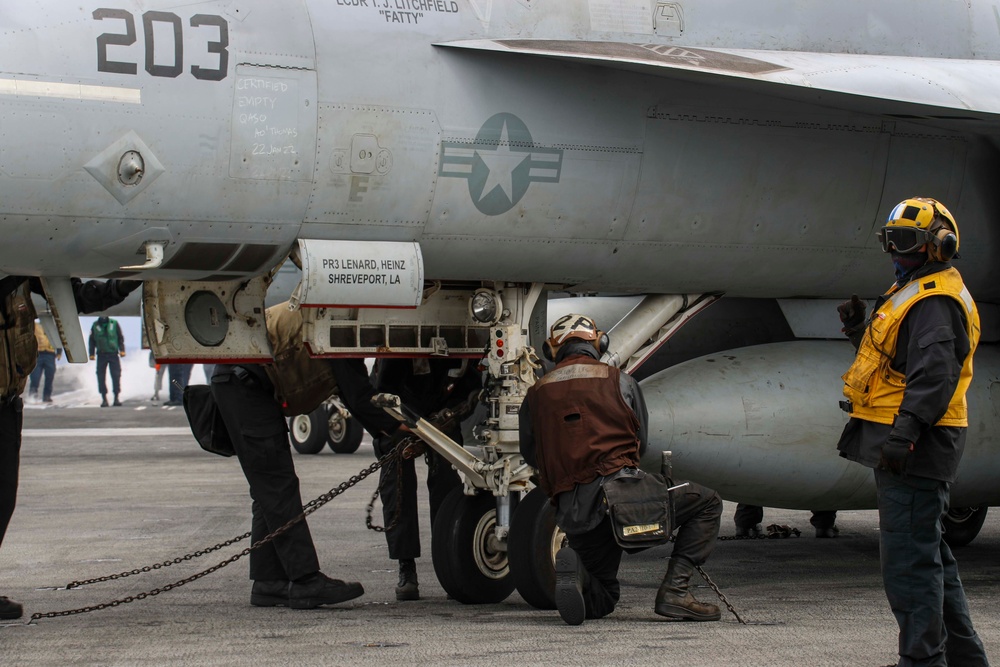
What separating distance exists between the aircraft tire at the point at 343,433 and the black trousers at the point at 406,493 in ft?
28.3

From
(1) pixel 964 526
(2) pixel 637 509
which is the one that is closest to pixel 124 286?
(2) pixel 637 509

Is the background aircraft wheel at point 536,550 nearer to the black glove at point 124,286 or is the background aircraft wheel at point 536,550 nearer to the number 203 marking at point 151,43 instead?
the black glove at point 124,286

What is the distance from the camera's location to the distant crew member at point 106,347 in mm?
25875

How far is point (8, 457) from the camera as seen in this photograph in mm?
7062

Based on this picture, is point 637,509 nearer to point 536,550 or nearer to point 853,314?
point 536,550

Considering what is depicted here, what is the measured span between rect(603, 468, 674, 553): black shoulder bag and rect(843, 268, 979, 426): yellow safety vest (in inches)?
50.0

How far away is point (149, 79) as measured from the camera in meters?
6.39

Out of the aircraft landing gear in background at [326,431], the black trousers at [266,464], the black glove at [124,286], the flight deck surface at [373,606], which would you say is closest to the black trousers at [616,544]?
the flight deck surface at [373,606]

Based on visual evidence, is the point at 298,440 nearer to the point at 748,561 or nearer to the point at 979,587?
the point at 748,561

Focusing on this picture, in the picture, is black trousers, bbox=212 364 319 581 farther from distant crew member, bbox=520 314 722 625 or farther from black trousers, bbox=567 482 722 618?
black trousers, bbox=567 482 722 618

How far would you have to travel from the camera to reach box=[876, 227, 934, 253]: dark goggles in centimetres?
543

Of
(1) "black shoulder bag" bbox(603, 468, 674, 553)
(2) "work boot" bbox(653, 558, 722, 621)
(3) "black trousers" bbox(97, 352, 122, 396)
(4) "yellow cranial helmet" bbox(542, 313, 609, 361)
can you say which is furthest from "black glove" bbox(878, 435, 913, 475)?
(3) "black trousers" bbox(97, 352, 122, 396)

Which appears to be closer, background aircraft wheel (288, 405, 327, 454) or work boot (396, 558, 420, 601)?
work boot (396, 558, 420, 601)

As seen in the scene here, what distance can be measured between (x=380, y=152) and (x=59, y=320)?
1.88 m
